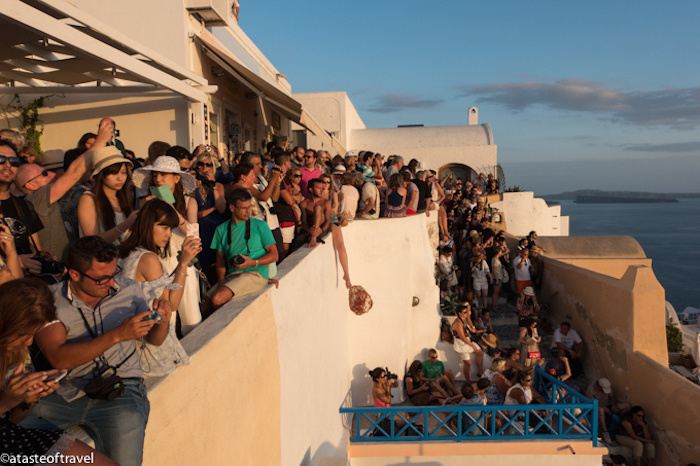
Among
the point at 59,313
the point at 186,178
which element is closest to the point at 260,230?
the point at 186,178

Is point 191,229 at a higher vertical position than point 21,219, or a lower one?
lower

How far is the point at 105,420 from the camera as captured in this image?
200 centimetres

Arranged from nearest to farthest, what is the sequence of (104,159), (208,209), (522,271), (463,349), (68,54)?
(104,159), (208,209), (68,54), (463,349), (522,271)

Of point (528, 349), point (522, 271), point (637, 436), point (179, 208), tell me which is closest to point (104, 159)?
point (179, 208)

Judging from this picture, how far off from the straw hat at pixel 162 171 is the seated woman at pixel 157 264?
2.49ft

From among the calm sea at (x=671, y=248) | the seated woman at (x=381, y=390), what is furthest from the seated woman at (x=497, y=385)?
the calm sea at (x=671, y=248)

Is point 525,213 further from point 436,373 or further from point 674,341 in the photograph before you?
point 436,373

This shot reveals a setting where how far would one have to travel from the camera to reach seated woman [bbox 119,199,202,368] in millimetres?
2396

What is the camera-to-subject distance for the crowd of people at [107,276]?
1.82 metres

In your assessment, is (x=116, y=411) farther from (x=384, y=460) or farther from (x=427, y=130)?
(x=427, y=130)

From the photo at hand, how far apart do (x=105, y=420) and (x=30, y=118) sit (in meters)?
8.28

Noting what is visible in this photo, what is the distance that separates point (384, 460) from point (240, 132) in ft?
25.1

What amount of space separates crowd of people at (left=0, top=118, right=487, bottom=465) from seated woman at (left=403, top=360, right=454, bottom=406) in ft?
17.8

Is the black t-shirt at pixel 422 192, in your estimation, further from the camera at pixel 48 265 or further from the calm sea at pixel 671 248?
the calm sea at pixel 671 248
